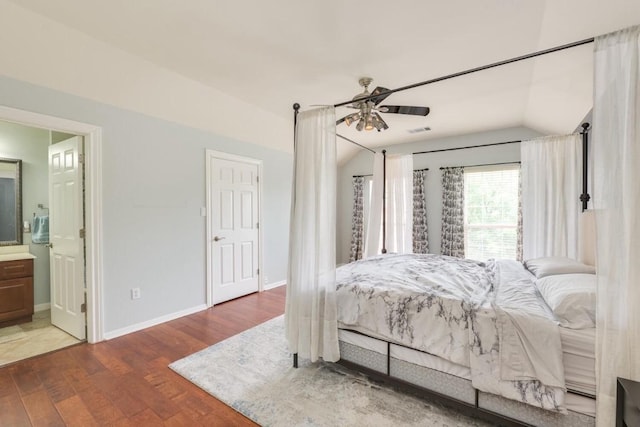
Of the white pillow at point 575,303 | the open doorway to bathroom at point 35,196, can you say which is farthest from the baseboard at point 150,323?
the white pillow at point 575,303

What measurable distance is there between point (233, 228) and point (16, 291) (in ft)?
8.18

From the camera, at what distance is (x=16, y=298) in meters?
3.28

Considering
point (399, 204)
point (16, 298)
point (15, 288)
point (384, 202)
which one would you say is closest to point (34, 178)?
point (15, 288)

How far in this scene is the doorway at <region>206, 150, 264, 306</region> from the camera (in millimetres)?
3988

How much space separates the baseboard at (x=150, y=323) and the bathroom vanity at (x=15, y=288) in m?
1.30

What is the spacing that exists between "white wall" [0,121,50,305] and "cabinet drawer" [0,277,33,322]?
0.99 feet

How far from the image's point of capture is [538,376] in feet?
4.99

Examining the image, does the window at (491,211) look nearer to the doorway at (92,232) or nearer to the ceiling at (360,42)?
the ceiling at (360,42)

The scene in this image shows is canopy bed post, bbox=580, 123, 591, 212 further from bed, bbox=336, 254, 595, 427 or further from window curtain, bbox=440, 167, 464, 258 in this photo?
→ window curtain, bbox=440, 167, 464, 258

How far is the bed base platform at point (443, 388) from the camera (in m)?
1.58

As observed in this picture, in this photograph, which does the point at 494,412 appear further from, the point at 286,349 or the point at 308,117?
the point at 308,117

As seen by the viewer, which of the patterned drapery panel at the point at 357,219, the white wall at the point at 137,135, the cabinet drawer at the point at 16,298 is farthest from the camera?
the patterned drapery panel at the point at 357,219

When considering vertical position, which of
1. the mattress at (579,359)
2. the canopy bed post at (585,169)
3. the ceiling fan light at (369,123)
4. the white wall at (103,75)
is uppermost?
the white wall at (103,75)

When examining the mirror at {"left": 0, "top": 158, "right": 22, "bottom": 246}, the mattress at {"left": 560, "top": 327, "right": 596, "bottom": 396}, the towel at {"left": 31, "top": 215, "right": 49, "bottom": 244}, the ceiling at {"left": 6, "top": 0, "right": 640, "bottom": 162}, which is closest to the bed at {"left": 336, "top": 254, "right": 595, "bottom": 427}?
the mattress at {"left": 560, "top": 327, "right": 596, "bottom": 396}
